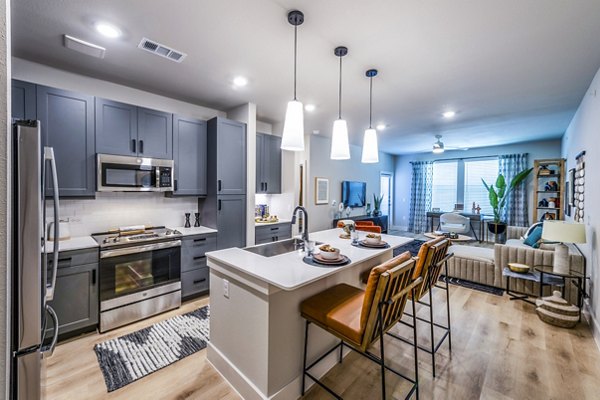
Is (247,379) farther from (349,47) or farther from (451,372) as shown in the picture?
(349,47)

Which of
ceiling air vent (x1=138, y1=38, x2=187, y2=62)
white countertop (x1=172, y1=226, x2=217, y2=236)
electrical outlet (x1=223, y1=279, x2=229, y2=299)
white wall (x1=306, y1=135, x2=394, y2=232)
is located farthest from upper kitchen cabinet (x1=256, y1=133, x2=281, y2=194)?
electrical outlet (x1=223, y1=279, x2=229, y2=299)

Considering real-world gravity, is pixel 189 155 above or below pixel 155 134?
below

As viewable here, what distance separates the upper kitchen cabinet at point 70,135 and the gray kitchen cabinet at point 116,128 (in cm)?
7

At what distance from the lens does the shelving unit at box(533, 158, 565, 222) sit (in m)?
5.18

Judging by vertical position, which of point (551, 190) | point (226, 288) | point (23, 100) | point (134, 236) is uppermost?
point (23, 100)

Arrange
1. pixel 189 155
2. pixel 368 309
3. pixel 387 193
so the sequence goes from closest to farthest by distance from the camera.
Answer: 1. pixel 368 309
2. pixel 189 155
3. pixel 387 193

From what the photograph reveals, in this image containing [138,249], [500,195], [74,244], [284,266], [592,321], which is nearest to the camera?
[284,266]

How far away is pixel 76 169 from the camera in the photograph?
265cm

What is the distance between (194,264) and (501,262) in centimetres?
413

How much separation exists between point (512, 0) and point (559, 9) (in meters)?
0.39

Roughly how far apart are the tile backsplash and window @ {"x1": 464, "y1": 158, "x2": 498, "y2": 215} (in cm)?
735

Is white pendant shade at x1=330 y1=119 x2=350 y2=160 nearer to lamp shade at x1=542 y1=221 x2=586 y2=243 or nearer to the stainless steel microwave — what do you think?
the stainless steel microwave

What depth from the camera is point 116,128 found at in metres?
2.87

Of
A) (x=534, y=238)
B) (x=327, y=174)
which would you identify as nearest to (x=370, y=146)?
(x=534, y=238)
